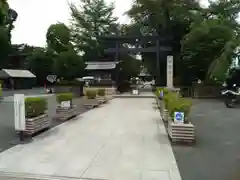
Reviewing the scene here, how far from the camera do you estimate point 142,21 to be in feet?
90.8

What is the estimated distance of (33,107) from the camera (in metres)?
6.38

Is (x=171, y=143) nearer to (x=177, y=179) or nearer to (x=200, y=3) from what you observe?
(x=177, y=179)

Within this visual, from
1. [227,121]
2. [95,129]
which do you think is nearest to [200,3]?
[227,121]

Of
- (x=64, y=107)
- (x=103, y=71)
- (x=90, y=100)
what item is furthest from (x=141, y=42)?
(x=64, y=107)

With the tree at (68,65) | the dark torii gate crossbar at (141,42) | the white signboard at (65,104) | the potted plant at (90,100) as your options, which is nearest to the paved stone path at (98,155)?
the white signboard at (65,104)

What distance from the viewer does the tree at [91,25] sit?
29766 mm

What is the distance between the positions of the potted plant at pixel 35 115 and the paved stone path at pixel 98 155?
0.92 ft

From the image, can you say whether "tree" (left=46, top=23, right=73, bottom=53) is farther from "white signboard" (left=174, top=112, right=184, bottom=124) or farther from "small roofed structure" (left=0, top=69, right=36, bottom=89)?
"white signboard" (left=174, top=112, right=184, bottom=124)

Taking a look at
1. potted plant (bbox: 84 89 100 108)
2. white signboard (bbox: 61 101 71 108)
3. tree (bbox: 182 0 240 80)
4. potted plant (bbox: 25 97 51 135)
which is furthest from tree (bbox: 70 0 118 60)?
potted plant (bbox: 25 97 51 135)

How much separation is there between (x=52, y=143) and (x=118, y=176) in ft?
7.91

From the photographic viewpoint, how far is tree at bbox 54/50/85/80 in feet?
71.8

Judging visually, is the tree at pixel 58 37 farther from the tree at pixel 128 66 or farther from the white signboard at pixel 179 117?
the white signboard at pixel 179 117

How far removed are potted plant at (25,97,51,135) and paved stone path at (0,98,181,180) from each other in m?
0.28

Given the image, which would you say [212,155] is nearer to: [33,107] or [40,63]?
[33,107]
